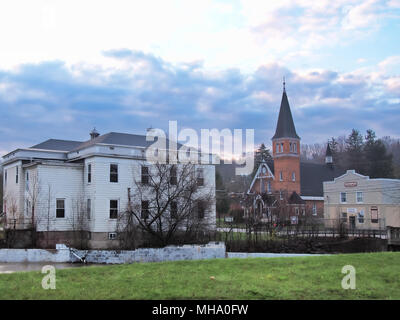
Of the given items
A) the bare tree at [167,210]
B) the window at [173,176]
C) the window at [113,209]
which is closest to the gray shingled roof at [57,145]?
the window at [113,209]

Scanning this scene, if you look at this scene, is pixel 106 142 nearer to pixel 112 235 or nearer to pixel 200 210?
pixel 112 235

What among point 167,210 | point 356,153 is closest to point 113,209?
point 167,210

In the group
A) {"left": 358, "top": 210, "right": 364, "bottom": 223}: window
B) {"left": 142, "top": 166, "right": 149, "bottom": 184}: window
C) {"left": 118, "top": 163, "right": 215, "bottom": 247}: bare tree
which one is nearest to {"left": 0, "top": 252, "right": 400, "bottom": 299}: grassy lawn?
{"left": 118, "top": 163, "right": 215, "bottom": 247}: bare tree

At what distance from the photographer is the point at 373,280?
10.4m

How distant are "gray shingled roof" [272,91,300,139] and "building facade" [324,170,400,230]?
16.5 meters

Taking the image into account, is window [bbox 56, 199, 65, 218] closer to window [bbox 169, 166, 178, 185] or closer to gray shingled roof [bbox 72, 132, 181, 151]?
gray shingled roof [bbox 72, 132, 181, 151]

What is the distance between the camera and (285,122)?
70312 mm

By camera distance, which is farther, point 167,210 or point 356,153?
point 356,153

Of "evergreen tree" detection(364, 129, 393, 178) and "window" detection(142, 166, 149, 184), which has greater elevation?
"evergreen tree" detection(364, 129, 393, 178)

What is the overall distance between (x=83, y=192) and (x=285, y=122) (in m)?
44.7

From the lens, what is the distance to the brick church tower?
67919 millimetres

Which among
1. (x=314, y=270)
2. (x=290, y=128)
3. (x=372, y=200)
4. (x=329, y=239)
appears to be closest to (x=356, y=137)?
(x=290, y=128)
